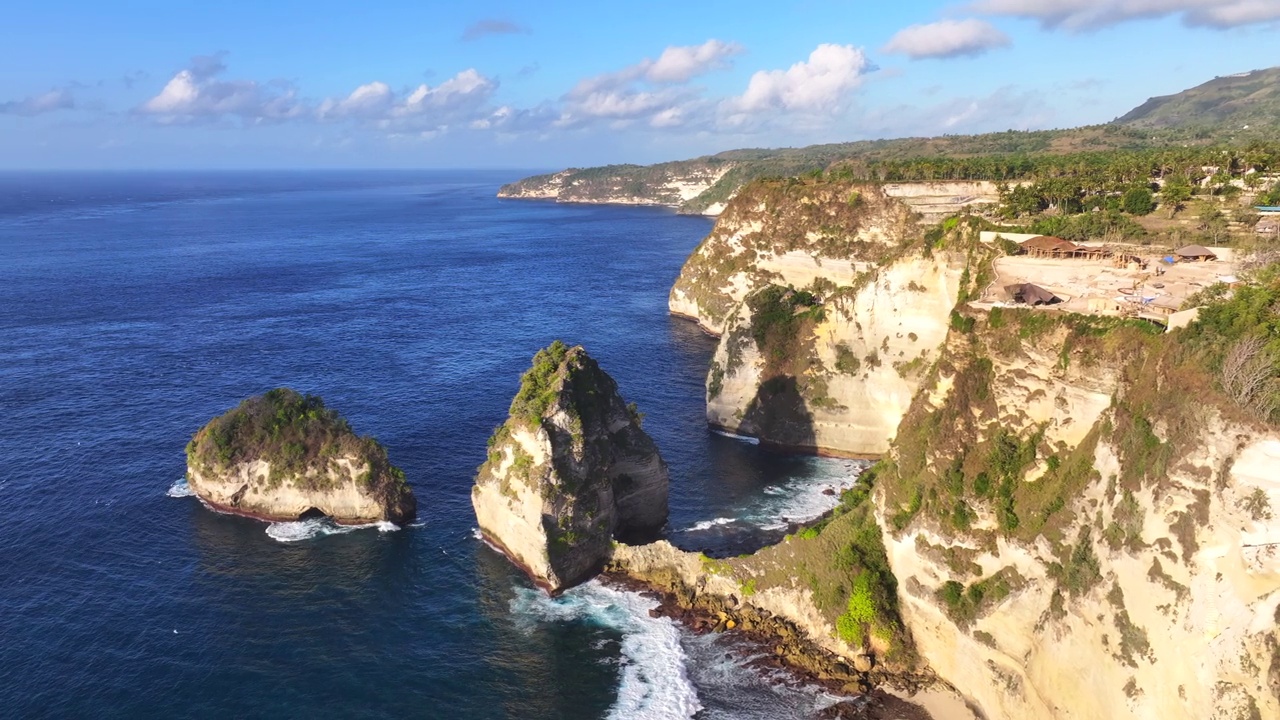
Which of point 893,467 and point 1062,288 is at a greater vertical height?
point 1062,288

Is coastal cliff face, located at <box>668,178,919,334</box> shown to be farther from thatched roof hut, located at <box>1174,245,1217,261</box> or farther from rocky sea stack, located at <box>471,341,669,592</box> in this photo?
rocky sea stack, located at <box>471,341,669,592</box>

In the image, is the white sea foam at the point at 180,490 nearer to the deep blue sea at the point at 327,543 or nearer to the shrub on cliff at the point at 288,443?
the deep blue sea at the point at 327,543

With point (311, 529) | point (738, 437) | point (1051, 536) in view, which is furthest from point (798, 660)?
point (311, 529)

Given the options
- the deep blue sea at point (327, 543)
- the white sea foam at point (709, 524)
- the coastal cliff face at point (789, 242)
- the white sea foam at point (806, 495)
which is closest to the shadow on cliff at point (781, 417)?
the deep blue sea at point (327, 543)

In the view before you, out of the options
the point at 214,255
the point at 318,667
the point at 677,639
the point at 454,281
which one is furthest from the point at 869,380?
the point at 214,255

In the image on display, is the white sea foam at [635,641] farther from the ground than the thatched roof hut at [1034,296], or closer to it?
closer to it

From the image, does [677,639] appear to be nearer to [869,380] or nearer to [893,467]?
[893,467]

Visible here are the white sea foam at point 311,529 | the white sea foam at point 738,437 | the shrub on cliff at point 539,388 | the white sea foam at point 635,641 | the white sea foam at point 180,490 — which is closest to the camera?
the white sea foam at point 635,641
